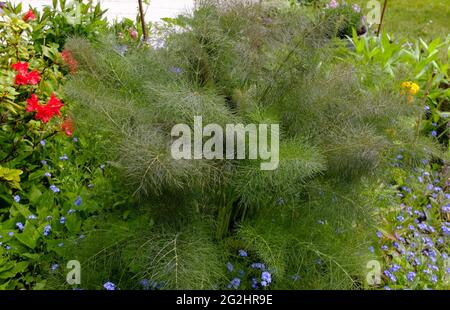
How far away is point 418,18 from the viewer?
627 centimetres

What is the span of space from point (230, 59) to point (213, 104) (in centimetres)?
30

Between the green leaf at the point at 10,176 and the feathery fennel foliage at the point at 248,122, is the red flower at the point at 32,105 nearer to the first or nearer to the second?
the green leaf at the point at 10,176

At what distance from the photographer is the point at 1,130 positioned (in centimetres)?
248

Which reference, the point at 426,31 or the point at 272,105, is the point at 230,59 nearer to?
the point at 272,105

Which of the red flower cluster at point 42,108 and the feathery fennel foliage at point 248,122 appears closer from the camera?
the feathery fennel foliage at point 248,122

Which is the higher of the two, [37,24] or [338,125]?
[37,24]

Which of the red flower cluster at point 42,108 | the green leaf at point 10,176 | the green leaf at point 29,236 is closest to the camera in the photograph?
the green leaf at point 29,236

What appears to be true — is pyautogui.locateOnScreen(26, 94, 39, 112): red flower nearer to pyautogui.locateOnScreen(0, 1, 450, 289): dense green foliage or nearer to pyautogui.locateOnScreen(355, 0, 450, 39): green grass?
pyautogui.locateOnScreen(0, 1, 450, 289): dense green foliage

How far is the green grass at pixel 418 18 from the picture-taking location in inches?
221

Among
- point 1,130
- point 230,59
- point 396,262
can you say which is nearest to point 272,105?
point 230,59

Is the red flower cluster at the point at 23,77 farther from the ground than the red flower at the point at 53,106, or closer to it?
farther from the ground

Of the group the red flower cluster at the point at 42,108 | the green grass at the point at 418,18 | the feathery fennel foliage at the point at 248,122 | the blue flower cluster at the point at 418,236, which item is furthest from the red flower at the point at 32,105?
the green grass at the point at 418,18
